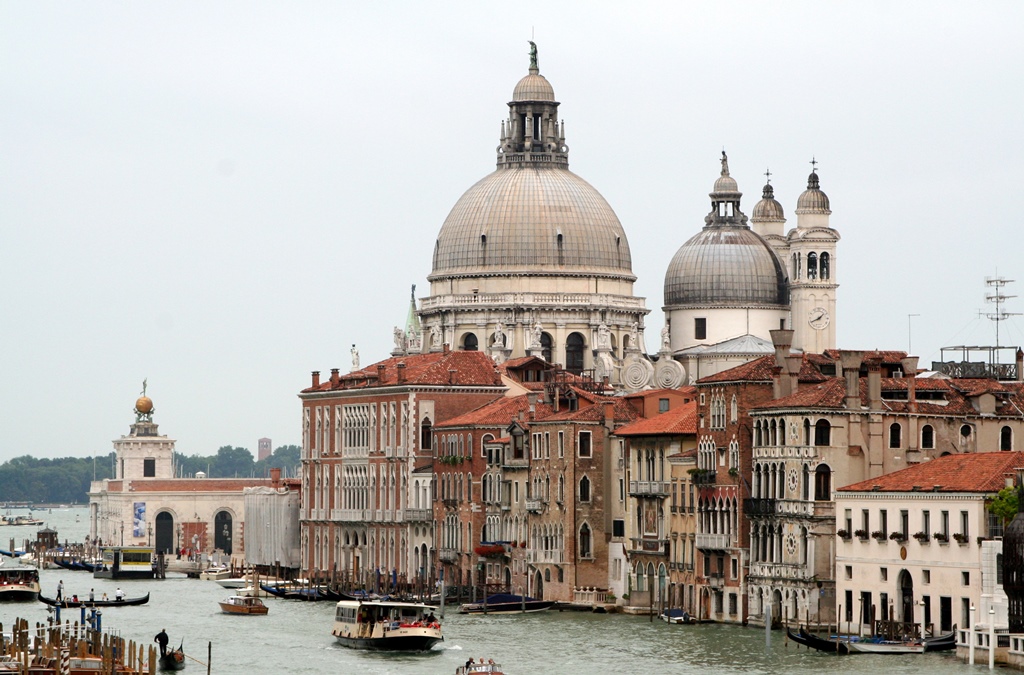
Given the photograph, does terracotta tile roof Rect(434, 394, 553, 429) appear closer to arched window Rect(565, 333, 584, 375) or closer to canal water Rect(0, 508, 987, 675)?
canal water Rect(0, 508, 987, 675)

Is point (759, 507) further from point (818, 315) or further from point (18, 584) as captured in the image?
point (818, 315)

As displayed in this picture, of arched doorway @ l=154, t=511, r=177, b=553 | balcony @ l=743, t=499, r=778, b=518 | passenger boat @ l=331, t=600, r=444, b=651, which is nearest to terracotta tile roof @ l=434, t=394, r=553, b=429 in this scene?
balcony @ l=743, t=499, r=778, b=518

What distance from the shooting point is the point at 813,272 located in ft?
358

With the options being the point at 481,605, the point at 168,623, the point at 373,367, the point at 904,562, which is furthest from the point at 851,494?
the point at 373,367

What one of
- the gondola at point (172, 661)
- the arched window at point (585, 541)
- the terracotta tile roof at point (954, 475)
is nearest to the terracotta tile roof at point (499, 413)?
the arched window at point (585, 541)

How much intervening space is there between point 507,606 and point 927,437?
15.0 metres

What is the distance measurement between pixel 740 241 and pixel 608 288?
20.0 ft

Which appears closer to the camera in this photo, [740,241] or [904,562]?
[904,562]

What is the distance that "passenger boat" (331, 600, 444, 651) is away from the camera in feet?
222

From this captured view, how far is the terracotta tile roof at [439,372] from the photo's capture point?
95.2 m

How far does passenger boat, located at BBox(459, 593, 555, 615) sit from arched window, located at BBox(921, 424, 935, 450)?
14366 millimetres

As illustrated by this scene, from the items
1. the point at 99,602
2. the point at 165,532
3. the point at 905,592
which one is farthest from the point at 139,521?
the point at 905,592

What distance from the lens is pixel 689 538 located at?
7431 centimetres

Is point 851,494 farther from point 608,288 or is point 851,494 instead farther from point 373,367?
point 608,288
